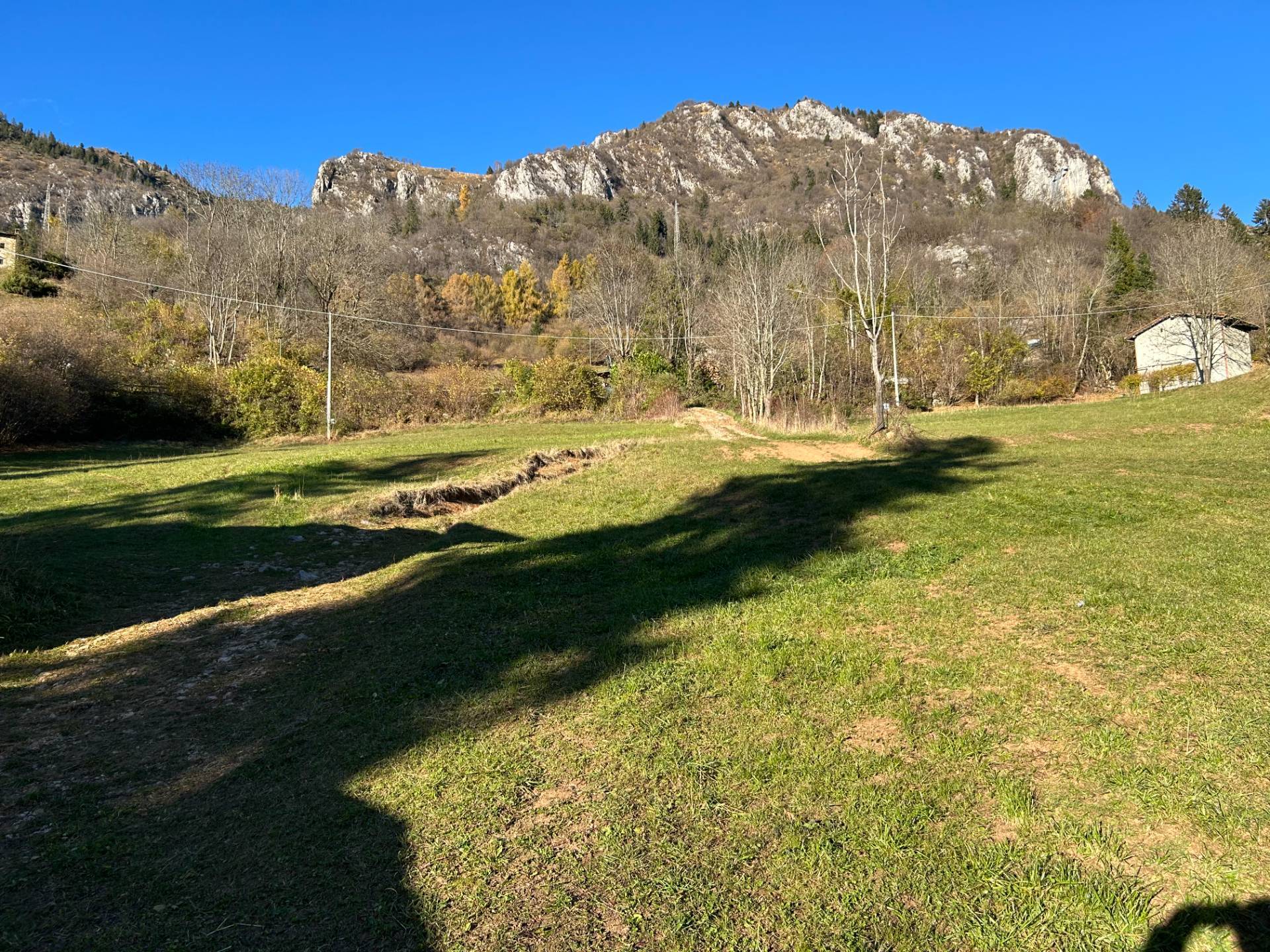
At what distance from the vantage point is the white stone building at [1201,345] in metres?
43.1

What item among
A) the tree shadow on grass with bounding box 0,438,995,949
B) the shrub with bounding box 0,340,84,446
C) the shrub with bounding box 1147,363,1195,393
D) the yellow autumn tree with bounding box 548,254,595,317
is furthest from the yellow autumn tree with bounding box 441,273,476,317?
the tree shadow on grass with bounding box 0,438,995,949

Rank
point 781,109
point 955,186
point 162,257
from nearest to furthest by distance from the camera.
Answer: point 162,257 → point 955,186 → point 781,109

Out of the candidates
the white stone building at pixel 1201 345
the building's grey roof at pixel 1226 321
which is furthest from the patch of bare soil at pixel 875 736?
the building's grey roof at pixel 1226 321

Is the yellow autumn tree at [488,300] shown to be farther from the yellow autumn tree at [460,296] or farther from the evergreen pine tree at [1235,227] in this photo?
the evergreen pine tree at [1235,227]

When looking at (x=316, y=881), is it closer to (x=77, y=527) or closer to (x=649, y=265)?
(x=77, y=527)

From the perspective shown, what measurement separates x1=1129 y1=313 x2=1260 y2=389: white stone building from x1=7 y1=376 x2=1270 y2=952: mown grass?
43.7 meters

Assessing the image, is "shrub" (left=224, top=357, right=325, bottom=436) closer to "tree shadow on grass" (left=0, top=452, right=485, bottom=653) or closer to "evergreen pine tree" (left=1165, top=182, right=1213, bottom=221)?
"tree shadow on grass" (left=0, top=452, right=485, bottom=653)

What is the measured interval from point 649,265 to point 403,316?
79.4 feet

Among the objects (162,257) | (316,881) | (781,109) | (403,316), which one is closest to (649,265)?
(403,316)

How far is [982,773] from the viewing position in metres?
3.62

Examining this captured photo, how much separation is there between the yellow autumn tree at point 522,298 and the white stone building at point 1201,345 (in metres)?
56.6

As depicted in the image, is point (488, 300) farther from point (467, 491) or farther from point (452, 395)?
point (467, 491)

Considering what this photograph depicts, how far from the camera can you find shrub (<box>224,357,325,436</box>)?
32.8 metres

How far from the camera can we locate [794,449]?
20.2 metres
